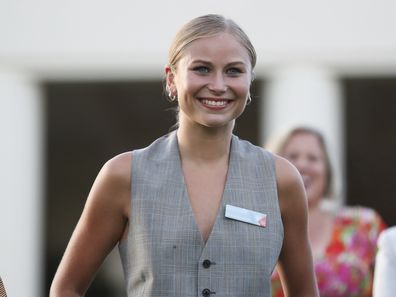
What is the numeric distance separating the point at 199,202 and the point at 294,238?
1.09 feet

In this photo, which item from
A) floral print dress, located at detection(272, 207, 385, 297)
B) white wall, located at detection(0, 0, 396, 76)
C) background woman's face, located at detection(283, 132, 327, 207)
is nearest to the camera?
floral print dress, located at detection(272, 207, 385, 297)

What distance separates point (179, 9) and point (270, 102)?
1395mm

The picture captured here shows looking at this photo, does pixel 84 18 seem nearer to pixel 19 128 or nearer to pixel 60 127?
pixel 19 128

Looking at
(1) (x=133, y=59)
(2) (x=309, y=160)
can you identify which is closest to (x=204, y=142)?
(2) (x=309, y=160)

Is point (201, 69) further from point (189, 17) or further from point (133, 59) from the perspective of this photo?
point (133, 59)

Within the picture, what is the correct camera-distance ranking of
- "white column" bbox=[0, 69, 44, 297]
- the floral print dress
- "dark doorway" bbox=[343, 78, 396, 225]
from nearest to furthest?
the floral print dress < "white column" bbox=[0, 69, 44, 297] < "dark doorway" bbox=[343, 78, 396, 225]

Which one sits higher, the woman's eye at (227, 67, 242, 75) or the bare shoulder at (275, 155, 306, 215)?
the woman's eye at (227, 67, 242, 75)

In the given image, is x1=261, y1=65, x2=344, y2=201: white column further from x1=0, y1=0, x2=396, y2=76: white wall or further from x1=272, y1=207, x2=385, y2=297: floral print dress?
x1=272, y1=207, x2=385, y2=297: floral print dress

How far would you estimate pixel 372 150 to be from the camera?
1550cm

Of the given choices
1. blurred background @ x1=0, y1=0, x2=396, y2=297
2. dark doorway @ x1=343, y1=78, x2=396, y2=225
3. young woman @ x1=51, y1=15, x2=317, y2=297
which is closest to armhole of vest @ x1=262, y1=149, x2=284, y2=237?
young woman @ x1=51, y1=15, x2=317, y2=297

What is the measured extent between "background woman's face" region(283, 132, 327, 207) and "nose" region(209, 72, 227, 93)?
2.31 meters

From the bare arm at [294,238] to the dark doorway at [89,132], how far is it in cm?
756

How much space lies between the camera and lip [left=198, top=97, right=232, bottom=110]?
115 inches

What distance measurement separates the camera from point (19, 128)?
10.7 m
